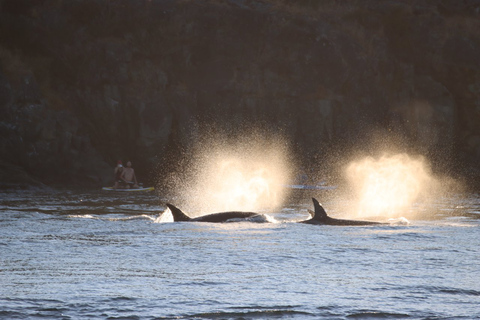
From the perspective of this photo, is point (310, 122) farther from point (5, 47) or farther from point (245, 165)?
point (5, 47)

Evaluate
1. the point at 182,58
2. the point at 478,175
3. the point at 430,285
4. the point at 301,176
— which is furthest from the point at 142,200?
the point at 478,175

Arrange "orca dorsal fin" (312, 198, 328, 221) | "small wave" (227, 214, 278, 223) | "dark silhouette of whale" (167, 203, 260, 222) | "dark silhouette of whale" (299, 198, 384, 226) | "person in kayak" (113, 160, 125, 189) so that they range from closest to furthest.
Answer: "dark silhouette of whale" (299, 198, 384, 226) < "orca dorsal fin" (312, 198, 328, 221) < "small wave" (227, 214, 278, 223) < "dark silhouette of whale" (167, 203, 260, 222) < "person in kayak" (113, 160, 125, 189)

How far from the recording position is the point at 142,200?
32.7 metres

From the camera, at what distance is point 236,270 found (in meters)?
11.8

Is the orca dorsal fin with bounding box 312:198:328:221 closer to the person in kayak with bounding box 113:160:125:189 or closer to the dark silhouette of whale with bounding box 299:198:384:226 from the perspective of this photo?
the dark silhouette of whale with bounding box 299:198:384:226

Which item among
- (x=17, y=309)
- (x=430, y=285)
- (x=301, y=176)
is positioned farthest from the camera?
(x=301, y=176)

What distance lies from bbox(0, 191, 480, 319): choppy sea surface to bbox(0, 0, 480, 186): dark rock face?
85.6ft

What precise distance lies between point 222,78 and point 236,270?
1505 inches

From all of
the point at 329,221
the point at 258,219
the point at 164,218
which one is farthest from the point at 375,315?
the point at 164,218

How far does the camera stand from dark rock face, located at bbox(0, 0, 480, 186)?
4569 centimetres

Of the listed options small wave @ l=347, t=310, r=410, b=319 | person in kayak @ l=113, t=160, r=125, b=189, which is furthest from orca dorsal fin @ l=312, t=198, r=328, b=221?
person in kayak @ l=113, t=160, r=125, b=189

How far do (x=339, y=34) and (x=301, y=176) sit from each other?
11.7 meters

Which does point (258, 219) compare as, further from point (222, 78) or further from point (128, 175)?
point (222, 78)

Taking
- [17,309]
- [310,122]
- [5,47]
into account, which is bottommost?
[17,309]
